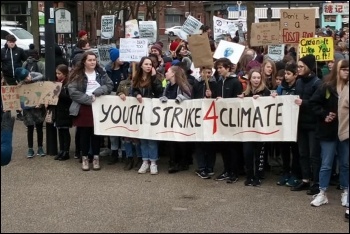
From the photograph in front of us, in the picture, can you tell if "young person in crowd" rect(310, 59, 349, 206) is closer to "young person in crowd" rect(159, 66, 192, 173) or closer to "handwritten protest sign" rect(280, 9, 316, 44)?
"young person in crowd" rect(159, 66, 192, 173)

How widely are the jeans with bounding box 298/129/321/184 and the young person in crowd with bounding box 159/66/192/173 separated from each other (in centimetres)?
179

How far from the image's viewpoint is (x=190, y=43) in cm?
830

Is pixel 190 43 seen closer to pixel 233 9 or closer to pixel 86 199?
pixel 86 199

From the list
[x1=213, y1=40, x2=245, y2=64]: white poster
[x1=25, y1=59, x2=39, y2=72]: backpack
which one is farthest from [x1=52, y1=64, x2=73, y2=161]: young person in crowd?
[x1=25, y1=59, x2=39, y2=72]: backpack

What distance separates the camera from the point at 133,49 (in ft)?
30.4

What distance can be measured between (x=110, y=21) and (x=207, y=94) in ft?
17.2

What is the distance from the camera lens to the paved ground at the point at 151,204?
6250 mm

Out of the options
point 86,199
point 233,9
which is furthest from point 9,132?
point 233,9

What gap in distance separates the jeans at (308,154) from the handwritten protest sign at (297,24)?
327 cm

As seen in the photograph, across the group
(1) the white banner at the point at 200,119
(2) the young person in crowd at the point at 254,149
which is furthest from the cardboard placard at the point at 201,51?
(2) the young person in crowd at the point at 254,149

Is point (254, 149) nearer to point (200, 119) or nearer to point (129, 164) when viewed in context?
point (200, 119)

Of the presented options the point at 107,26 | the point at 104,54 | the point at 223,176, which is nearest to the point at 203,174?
the point at 223,176

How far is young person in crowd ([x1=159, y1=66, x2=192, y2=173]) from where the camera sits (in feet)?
28.1

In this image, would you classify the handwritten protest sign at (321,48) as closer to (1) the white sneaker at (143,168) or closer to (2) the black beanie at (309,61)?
(2) the black beanie at (309,61)
